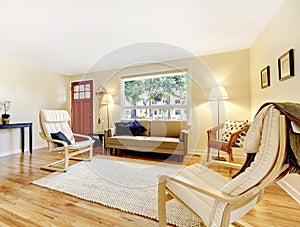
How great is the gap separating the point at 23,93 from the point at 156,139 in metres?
3.41

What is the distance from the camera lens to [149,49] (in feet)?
11.6

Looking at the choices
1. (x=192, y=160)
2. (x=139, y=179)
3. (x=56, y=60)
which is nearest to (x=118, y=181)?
(x=139, y=179)

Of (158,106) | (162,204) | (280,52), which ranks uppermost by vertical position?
(280,52)

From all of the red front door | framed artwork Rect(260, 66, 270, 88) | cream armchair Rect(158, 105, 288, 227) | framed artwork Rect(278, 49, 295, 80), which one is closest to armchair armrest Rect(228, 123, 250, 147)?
framed artwork Rect(260, 66, 270, 88)

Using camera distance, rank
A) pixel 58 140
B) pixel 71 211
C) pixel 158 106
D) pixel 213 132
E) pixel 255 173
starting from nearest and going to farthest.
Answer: pixel 255 173
pixel 71 211
pixel 58 140
pixel 213 132
pixel 158 106

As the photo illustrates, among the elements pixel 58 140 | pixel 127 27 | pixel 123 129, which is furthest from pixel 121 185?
pixel 127 27

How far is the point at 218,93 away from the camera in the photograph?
3.48m

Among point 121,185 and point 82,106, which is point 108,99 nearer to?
point 82,106

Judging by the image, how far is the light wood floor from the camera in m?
1.53

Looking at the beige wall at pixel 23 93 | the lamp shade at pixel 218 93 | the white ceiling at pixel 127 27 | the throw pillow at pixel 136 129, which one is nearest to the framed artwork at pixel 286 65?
the white ceiling at pixel 127 27

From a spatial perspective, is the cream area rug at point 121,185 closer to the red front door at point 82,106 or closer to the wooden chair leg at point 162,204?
the wooden chair leg at point 162,204

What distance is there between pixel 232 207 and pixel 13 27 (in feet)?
11.2

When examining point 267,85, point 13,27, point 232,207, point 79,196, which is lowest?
point 79,196

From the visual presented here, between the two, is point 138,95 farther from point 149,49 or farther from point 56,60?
point 56,60
